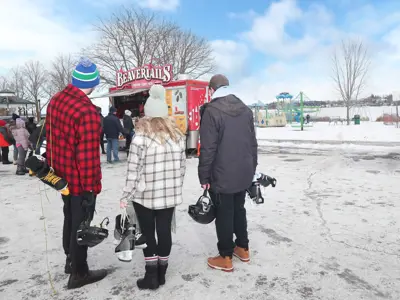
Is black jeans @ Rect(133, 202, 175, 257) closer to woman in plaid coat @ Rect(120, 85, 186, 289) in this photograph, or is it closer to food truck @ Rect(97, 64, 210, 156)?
woman in plaid coat @ Rect(120, 85, 186, 289)

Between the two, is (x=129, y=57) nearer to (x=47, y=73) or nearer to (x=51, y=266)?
(x=47, y=73)

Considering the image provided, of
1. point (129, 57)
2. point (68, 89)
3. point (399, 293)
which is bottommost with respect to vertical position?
point (399, 293)

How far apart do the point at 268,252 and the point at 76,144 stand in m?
2.30

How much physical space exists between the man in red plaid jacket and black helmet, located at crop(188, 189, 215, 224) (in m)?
Result: 0.94

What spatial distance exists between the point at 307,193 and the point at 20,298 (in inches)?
189

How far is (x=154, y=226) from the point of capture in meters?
2.83

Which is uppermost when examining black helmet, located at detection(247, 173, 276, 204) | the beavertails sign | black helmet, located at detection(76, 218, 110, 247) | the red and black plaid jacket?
the beavertails sign

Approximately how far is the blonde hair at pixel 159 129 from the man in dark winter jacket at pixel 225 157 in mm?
339

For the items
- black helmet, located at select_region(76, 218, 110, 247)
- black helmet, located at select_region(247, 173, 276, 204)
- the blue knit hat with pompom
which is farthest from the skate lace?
black helmet, located at select_region(247, 173, 276, 204)

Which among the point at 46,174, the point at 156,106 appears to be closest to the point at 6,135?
the point at 46,174

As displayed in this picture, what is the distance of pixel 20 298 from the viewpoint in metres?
2.78

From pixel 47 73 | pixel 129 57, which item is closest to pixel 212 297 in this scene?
pixel 129 57

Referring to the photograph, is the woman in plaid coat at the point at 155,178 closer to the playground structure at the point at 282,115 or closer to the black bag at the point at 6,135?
the black bag at the point at 6,135

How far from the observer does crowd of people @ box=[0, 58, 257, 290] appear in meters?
2.63
